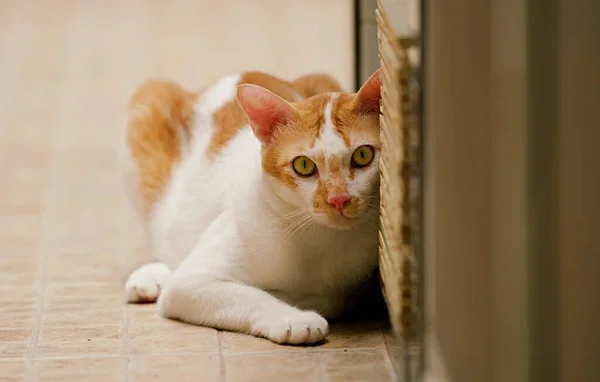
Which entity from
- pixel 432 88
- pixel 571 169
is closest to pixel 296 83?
pixel 432 88

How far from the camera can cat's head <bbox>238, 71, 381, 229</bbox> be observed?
2416mm

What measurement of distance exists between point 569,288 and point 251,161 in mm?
983

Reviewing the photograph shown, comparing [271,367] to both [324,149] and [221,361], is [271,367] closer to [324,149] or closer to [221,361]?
[221,361]

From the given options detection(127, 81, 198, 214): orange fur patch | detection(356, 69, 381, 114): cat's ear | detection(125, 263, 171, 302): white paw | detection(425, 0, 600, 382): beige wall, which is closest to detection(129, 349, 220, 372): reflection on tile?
detection(125, 263, 171, 302): white paw

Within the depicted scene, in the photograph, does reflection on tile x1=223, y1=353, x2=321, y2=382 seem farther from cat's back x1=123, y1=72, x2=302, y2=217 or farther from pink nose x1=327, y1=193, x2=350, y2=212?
cat's back x1=123, y1=72, x2=302, y2=217

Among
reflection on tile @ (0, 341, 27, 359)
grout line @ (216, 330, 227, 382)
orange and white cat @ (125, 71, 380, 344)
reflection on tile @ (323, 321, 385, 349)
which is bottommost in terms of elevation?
reflection on tile @ (323, 321, 385, 349)

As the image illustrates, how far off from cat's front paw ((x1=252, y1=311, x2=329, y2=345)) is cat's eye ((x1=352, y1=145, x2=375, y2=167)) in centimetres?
34

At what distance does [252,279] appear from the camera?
103 inches

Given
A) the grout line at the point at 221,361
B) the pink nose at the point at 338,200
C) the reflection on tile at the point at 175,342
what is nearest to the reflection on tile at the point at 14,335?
the reflection on tile at the point at 175,342

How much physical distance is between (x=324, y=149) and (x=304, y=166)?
2.5 inches

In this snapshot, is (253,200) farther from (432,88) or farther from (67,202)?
(67,202)

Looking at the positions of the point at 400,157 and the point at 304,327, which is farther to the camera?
the point at 304,327

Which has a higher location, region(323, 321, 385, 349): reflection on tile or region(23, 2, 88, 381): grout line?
region(23, 2, 88, 381): grout line

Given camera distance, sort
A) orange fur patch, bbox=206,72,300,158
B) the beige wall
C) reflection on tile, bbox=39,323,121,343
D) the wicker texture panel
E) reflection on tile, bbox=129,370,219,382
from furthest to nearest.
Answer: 1. orange fur patch, bbox=206,72,300,158
2. reflection on tile, bbox=39,323,121,343
3. reflection on tile, bbox=129,370,219,382
4. the wicker texture panel
5. the beige wall
